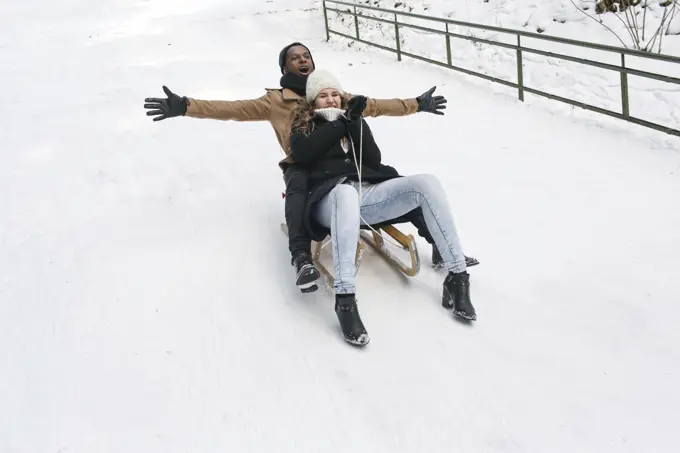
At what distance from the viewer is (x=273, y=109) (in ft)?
11.7

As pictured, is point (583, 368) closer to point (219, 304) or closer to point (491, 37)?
point (219, 304)

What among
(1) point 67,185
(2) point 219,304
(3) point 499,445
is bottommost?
(3) point 499,445

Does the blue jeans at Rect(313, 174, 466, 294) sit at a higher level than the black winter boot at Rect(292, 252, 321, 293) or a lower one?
higher

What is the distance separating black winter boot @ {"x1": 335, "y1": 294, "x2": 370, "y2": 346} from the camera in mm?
2873

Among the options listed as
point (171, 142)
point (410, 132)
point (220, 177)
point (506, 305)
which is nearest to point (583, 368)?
point (506, 305)

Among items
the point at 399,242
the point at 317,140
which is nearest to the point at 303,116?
the point at 317,140

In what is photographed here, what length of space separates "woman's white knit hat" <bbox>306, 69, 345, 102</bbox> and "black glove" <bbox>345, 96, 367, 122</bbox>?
203 mm

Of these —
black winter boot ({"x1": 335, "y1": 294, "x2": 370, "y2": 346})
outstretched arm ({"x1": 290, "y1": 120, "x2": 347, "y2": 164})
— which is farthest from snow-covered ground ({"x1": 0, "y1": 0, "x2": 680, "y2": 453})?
outstretched arm ({"x1": 290, "y1": 120, "x2": 347, "y2": 164})

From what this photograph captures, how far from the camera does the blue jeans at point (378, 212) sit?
2.94 m

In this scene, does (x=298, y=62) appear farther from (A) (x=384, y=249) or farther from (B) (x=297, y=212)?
(A) (x=384, y=249)

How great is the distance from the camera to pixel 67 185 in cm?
477

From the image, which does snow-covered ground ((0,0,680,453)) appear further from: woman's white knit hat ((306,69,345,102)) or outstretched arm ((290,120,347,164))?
woman's white knit hat ((306,69,345,102))

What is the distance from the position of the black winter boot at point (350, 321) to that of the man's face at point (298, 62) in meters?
1.39

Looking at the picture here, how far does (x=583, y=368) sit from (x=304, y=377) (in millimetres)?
1167
